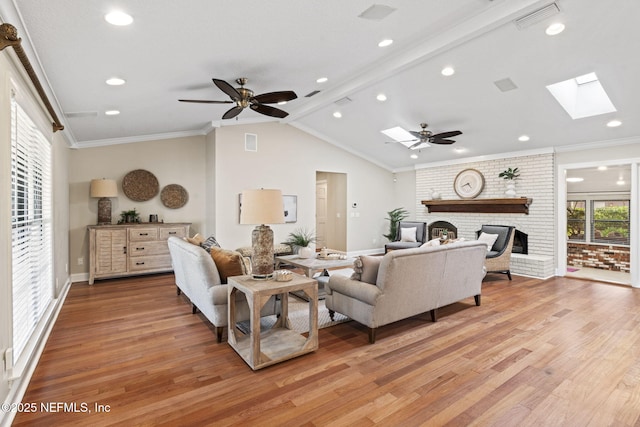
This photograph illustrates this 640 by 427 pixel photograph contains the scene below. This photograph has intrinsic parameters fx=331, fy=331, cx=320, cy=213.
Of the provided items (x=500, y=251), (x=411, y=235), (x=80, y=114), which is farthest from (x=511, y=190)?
(x=80, y=114)

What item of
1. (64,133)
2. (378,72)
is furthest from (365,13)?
(64,133)

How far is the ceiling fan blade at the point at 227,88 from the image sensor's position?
11.0ft

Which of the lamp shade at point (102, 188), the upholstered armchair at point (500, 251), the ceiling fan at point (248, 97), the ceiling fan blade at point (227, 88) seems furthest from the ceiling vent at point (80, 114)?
the upholstered armchair at point (500, 251)

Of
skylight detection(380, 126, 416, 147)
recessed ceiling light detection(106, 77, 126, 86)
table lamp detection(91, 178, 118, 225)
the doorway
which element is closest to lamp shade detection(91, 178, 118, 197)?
table lamp detection(91, 178, 118, 225)

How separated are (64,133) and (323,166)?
469cm

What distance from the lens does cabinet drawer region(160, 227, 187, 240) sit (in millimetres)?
5699

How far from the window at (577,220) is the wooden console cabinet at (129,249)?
355 inches

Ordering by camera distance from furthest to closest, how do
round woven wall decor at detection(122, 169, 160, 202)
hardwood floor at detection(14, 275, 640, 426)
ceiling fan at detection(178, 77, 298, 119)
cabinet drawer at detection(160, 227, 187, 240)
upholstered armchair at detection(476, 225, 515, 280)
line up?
round woven wall decor at detection(122, 169, 160, 202), cabinet drawer at detection(160, 227, 187, 240), upholstered armchair at detection(476, 225, 515, 280), ceiling fan at detection(178, 77, 298, 119), hardwood floor at detection(14, 275, 640, 426)

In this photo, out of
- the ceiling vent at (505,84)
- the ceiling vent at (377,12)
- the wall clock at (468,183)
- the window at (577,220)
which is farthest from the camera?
the window at (577,220)

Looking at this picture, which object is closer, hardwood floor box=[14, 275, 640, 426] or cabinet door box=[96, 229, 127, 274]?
hardwood floor box=[14, 275, 640, 426]

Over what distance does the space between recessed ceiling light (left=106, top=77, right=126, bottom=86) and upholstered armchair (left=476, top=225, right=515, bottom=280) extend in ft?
18.5

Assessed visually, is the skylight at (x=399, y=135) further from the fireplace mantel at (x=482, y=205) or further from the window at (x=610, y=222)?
the window at (x=610, y=222)

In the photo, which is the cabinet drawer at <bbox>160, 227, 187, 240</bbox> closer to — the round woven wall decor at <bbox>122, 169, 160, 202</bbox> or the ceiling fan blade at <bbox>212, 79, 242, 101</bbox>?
the round woven wall decor at <bbox>122, 169, 160, 202</bbox>

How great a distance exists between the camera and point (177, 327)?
3.37 m
